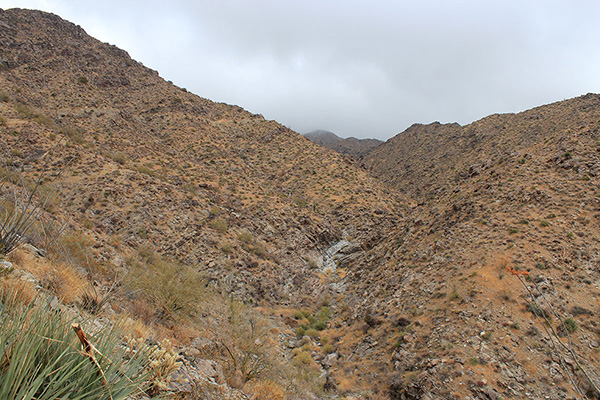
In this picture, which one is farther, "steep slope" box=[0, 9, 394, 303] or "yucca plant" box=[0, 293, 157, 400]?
"steep slope" box=[0, 9, 394, 303]

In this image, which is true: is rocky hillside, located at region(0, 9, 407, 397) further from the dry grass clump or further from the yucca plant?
the yucca plant

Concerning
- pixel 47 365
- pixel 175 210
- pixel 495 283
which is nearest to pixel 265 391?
pixel 47 365

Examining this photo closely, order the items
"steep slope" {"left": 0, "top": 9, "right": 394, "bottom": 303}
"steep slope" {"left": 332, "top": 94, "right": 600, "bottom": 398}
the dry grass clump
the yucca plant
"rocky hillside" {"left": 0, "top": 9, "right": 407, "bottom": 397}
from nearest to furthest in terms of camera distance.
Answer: the yucca plant → the dry grass clump → "rocky hillside" {"left": 0, "top": 9, "right": 407, "bottom": 397} → "steep slope" {"left": 332, "top": 94, "right": 600, "bottom": 398} → "steep slope" {"left": 0, "top": 9, "right": 394, "bottom": 303}

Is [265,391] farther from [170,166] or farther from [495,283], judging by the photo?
[170,166]

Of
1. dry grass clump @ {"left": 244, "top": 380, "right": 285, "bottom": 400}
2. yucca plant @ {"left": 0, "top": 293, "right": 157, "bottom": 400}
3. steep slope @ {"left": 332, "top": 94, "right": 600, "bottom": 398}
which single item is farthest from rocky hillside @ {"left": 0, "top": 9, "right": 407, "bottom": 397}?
steep slope @ {"left": 332, "top": 94, "right": 600, "bottom": 398}

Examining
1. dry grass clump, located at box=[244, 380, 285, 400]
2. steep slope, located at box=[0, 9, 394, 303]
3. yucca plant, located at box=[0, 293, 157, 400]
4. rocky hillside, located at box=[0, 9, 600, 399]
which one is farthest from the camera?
steep slope, located at box=[0, 9, 394, 303]

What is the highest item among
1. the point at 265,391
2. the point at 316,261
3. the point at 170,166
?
the point at 170,166

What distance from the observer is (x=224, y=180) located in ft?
80.3

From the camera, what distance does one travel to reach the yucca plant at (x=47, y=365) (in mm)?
1840

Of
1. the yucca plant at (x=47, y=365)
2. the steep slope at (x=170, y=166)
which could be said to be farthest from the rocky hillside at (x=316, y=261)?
the yucca plant at (x=47, y=365)

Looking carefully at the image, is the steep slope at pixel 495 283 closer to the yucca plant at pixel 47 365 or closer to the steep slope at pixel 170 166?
the yucca plant at pixel 47 365

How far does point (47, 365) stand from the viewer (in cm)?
202

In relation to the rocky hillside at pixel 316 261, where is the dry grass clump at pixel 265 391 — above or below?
below

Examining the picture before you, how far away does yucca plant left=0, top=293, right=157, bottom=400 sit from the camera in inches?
72.4
